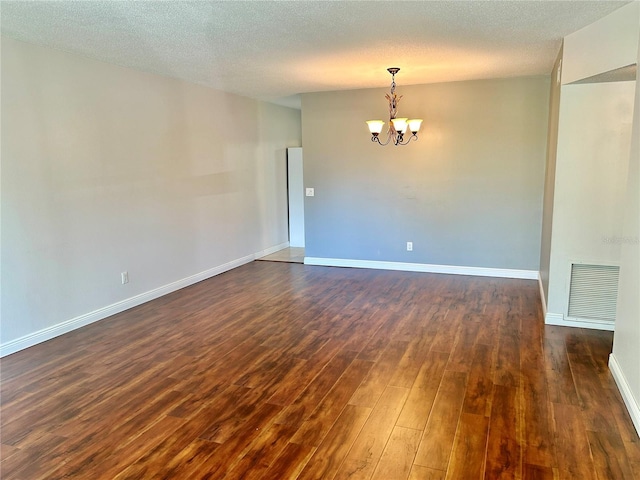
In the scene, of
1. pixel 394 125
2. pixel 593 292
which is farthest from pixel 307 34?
pixel 593 292

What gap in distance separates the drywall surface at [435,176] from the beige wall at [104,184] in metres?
1.27

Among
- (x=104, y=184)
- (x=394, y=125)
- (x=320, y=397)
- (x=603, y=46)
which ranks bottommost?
(x=320, y=397)

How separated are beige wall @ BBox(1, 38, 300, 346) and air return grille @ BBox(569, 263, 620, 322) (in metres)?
4.11

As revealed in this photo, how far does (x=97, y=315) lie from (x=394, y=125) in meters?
3.59

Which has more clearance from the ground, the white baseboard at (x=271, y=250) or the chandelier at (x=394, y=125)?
the chandelier at (x=394, y=125)

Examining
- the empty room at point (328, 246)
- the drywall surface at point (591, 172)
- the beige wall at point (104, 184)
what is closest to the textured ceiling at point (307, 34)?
the empty room at point (328, 246)

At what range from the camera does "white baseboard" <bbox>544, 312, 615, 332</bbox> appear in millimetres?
3740

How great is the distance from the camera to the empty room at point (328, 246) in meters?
2.39

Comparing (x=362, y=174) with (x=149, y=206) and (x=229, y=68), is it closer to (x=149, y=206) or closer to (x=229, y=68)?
(x=229, y=68)

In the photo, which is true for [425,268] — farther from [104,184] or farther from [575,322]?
[104,184]

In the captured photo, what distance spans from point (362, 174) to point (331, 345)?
10.0ft

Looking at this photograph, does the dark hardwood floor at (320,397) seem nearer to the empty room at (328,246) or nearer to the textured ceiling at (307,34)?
the empty room at (328,246)

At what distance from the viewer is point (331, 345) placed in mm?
3576

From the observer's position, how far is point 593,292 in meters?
3.75
